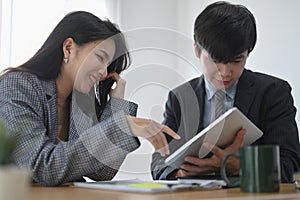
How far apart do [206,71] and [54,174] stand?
0.78 m

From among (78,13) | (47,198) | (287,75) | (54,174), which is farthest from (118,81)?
(287,75)

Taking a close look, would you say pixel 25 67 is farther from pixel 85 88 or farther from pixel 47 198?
pixel 47 198

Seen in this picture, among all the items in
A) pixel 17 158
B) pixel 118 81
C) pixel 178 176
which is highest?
pixel 118 81

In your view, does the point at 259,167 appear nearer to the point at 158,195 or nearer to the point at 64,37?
the point at 158,195

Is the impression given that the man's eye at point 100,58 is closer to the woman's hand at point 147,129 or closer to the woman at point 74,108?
the woman at point 74,108

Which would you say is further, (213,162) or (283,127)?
Result: (283,127)

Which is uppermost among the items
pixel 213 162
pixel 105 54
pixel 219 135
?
pixel 105 54

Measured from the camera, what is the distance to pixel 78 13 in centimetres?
163

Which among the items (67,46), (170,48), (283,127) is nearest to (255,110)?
(283,127)

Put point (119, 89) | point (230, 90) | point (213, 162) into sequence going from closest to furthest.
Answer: point (213, 162), point (119, 89), point (230, 90)

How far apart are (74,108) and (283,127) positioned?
75 centimetres

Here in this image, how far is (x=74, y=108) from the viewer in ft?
5.33

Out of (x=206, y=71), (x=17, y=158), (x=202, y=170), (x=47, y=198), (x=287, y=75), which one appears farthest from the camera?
(x=287, y=75)

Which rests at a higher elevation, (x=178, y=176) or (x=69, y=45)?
(x=69, y=45)
